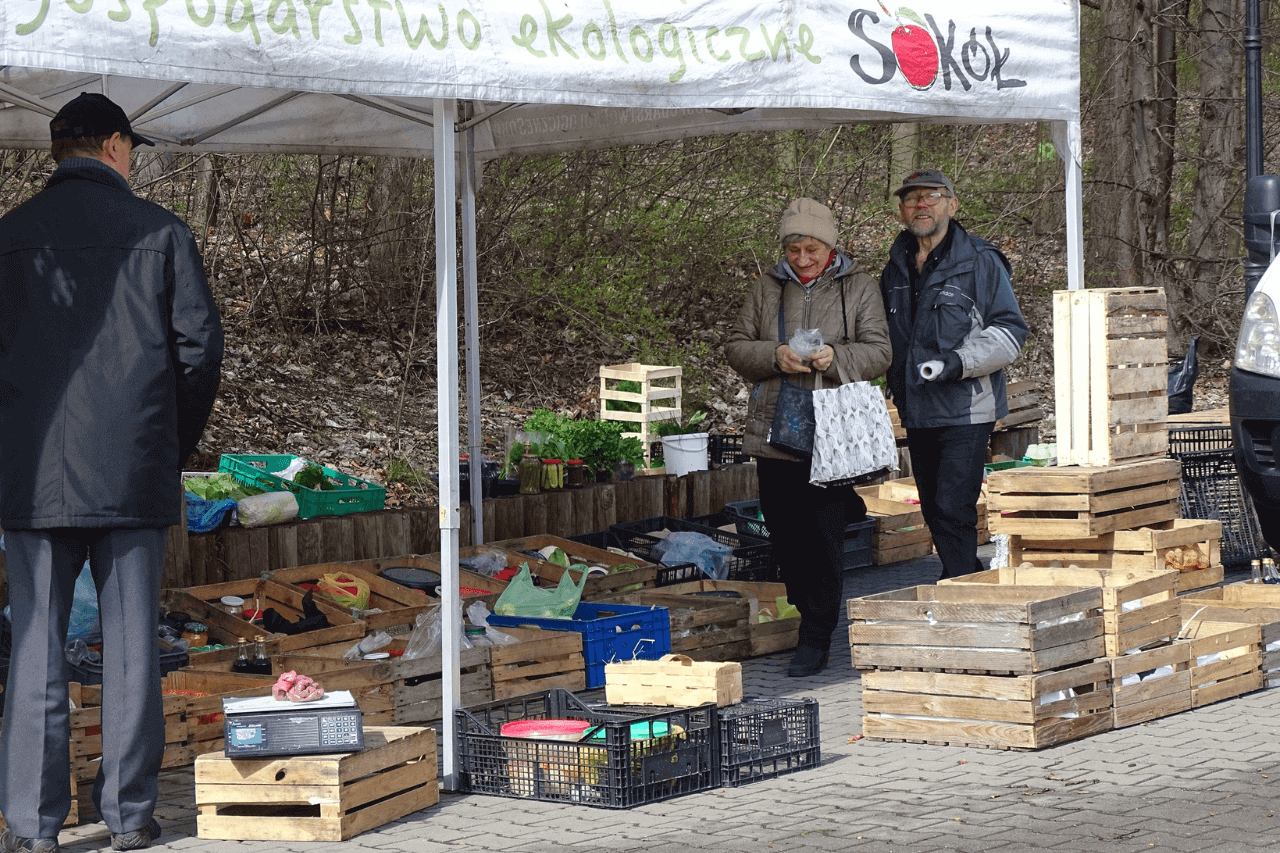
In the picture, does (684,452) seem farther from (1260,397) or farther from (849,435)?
(1260,397)

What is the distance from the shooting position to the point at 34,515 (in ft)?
16.2

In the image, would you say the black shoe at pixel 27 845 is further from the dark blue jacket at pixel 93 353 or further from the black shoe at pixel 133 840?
the dark blue jacket at pixel 93 353

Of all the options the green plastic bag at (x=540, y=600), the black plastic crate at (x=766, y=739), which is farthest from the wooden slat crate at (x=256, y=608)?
the black plastic crate at (x=766, y=739)

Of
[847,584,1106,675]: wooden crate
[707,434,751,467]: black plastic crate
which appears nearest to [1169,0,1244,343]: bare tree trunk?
[707,434,751,467]: black plastic crate

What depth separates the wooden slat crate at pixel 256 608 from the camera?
7.38 meters

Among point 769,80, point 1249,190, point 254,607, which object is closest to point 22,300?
point 769,80

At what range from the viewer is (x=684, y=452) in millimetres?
11953

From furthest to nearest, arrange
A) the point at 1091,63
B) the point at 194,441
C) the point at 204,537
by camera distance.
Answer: the point at 1091,63
the point at 204,537
the point at 194,441

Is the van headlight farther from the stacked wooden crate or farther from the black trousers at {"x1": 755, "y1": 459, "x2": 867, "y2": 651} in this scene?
the black trousers at {"x1": 755, "y1": 459, "x2": 867, "y2": 651}

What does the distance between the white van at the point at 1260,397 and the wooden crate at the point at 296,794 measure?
173 inches

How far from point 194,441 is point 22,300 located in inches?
26.6

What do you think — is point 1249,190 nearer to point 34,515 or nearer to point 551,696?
point 551,696

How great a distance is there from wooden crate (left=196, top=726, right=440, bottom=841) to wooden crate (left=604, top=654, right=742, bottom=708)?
1330mm

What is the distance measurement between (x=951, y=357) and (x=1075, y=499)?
871 mm
